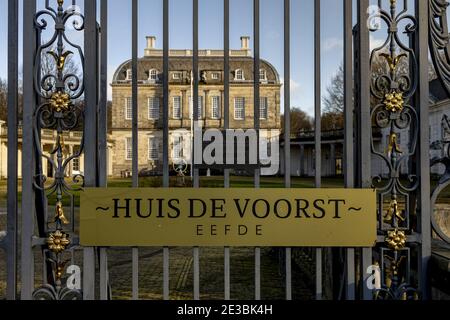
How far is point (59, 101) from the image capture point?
2881mm

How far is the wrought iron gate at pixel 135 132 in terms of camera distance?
285 cm

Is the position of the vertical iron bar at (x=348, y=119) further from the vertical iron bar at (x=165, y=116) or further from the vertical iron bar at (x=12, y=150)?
the vertical iron bar at (x=12, y=150)

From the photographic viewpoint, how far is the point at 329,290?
5.55 metres

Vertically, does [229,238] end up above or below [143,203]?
below

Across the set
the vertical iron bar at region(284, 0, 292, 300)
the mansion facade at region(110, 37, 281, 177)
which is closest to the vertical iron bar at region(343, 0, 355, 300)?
the vertical iron bar at region(284, 0, 292, 300)

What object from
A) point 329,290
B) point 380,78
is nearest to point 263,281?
point 329,290

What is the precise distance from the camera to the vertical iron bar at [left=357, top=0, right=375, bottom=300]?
289 centimetres

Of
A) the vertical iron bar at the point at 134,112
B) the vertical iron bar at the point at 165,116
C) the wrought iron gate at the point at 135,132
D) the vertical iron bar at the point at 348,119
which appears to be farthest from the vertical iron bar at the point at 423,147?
the vertical iron bar at the point at 134,112

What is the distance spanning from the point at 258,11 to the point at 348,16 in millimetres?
689

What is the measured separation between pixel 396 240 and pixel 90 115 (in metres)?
2.52

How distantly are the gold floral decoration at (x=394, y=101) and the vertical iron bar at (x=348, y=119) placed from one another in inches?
11.8

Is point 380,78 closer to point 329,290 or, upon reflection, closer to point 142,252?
point 329,290

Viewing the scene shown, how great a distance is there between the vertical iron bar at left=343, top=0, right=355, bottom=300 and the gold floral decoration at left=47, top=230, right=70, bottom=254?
2.16 meters

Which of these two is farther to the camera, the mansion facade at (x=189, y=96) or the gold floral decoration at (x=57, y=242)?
the mansion facade at (x=189, y=96)
